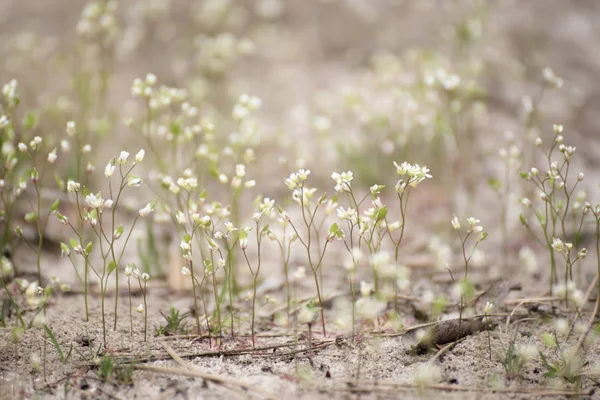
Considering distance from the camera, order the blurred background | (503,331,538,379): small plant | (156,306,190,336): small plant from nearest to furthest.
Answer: (503,331,538,379): small plant
(156,306,190,336): small plant
the blurred background

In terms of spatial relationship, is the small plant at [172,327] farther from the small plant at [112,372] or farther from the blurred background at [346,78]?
the blurred background at [346,78]

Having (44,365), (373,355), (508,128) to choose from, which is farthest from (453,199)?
(44,365)

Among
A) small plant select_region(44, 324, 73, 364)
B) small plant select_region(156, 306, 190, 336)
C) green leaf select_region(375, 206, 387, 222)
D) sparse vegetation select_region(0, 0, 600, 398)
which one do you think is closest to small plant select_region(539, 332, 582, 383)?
sparse vegetation select_region(0, 0, 600, 398)

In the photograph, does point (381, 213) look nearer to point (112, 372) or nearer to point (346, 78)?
point (112, 372)

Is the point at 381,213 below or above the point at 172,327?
above

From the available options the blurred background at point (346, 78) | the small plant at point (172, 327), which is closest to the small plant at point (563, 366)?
the blurred background at point (346, 78)

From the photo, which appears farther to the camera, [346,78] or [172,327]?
[346,78]

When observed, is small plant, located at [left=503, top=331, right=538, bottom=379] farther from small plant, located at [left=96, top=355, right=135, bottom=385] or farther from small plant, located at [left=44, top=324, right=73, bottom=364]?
small plant, located at [left=44, top=324, right=73, bottom=364]

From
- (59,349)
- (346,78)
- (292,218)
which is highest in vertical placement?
(346,78)

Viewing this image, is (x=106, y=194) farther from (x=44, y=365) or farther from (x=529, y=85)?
(x=529, y=85)

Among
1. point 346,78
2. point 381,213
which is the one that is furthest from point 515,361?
point 346,78

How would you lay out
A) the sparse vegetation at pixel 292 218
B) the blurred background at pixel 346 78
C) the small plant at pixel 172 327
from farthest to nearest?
the blurred background at pixel 346 78 < the small plant at pixel 172 327 < the sparse vegetation at pixel 292 218
